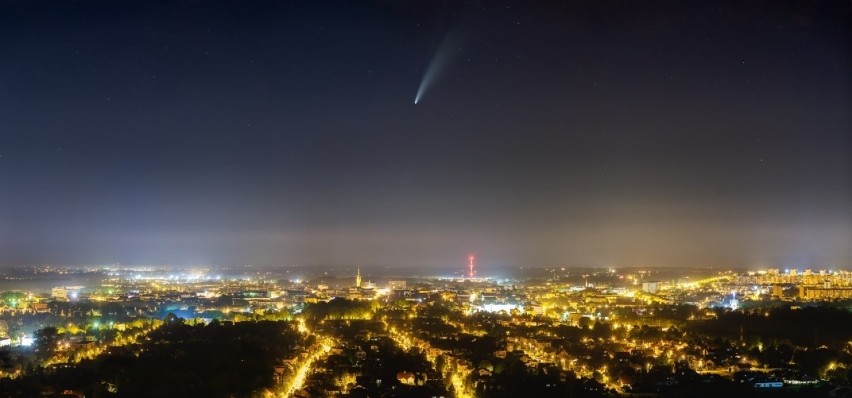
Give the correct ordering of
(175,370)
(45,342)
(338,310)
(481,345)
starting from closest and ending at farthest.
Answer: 1. (175,370)
2. (45,342)
3. (481,345)
4. (338,310)

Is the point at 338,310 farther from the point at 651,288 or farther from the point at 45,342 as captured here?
the point at 651,288

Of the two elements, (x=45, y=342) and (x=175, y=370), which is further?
(x=45, y=342)

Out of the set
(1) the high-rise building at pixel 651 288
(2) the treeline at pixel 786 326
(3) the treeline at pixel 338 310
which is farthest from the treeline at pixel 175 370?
(1) the high-rise building at pixel 651 288

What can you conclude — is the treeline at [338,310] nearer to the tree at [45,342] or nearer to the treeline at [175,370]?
the treeline at [175,370]

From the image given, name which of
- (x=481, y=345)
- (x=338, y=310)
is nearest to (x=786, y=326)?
(x=481, y=345)

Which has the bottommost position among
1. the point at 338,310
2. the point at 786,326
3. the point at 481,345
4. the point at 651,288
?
the point at 481,345

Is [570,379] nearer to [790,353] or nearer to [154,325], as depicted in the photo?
[790,353]

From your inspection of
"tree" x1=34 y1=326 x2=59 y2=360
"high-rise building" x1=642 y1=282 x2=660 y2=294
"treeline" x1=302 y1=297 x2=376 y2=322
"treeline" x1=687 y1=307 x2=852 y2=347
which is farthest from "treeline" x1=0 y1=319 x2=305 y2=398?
"high-rise building" x1=642 y1=282 x2=660 y2=294

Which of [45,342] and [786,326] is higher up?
[786,326]

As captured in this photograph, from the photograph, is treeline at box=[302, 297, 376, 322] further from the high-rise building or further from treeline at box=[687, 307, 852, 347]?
the high-rise building

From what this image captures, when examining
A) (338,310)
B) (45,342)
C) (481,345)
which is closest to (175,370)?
(45,342)

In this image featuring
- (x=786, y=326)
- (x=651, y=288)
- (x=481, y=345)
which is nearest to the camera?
(x=481, y=345)
